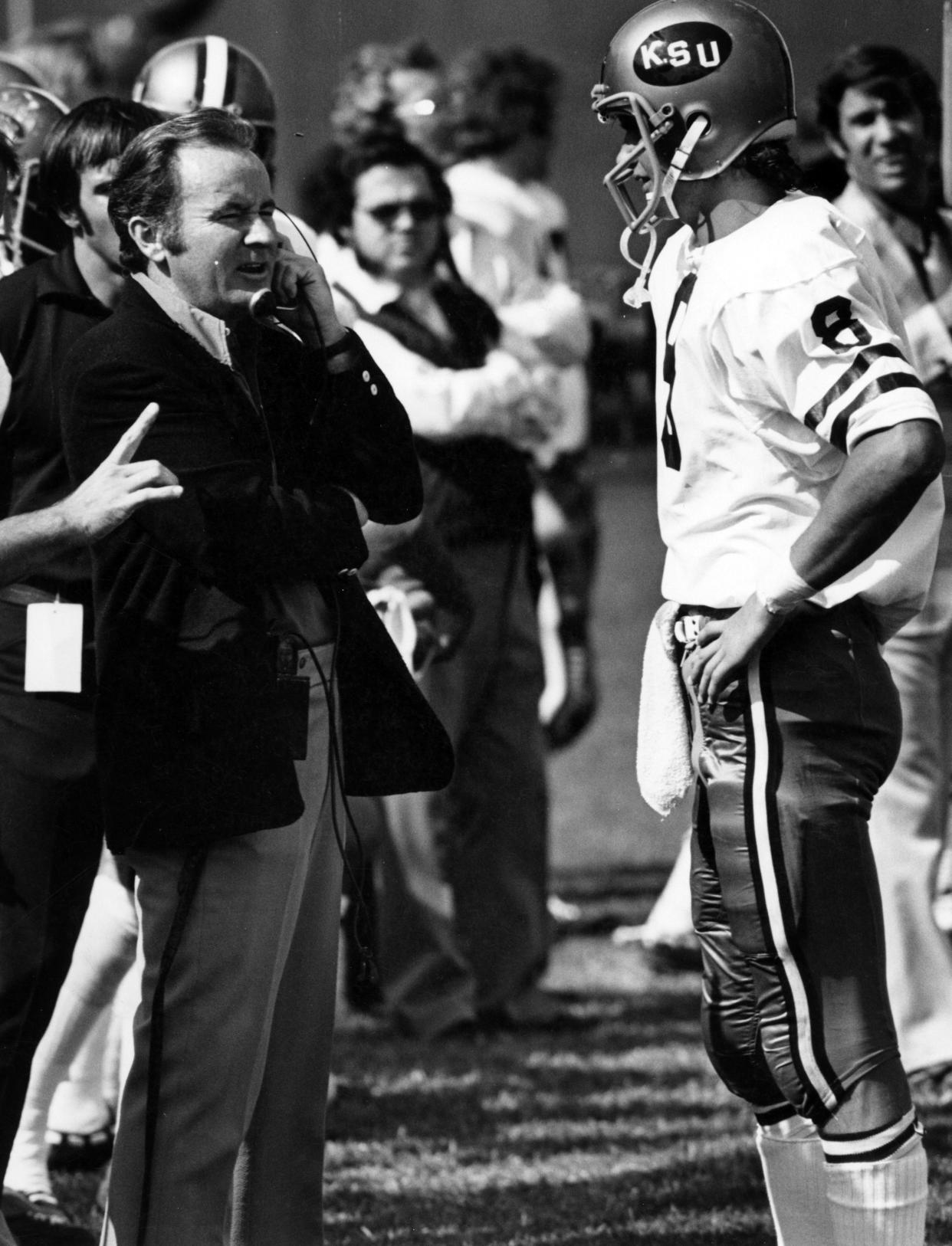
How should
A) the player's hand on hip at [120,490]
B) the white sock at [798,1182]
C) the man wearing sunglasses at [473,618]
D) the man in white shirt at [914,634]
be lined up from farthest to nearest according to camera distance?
A: the man wearing sunglasses at [473,618]
the man in white shirt at [914,634]
the white sock at [798,1182]
the player's hand on hip at [120,490]

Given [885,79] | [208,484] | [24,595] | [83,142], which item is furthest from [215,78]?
[208,484]

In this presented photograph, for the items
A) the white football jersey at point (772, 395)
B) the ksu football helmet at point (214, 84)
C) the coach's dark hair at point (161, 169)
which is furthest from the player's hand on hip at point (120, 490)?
the ksu football helmet at point (214, 84)

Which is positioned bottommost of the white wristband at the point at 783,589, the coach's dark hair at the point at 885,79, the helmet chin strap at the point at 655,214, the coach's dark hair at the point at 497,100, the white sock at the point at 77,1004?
the white sock at the point at 77,1004

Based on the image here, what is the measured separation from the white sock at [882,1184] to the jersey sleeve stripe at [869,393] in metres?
0.99

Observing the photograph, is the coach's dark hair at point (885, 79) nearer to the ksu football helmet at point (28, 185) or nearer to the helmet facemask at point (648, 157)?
the helmet facemask at point (648, 157)

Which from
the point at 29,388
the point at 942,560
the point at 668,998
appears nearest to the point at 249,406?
→ the point at 29,388

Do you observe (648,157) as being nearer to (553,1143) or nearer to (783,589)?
(783,589)

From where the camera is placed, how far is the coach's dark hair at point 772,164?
10.3 ft

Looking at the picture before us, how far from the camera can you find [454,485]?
5.06 meters

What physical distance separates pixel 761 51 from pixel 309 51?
322 inches

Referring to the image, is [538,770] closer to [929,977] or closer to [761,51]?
[929,977]

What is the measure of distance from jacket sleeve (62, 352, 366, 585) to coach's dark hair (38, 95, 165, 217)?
2.67 ft

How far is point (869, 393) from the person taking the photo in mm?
2861

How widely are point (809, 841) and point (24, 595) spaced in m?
1.44
